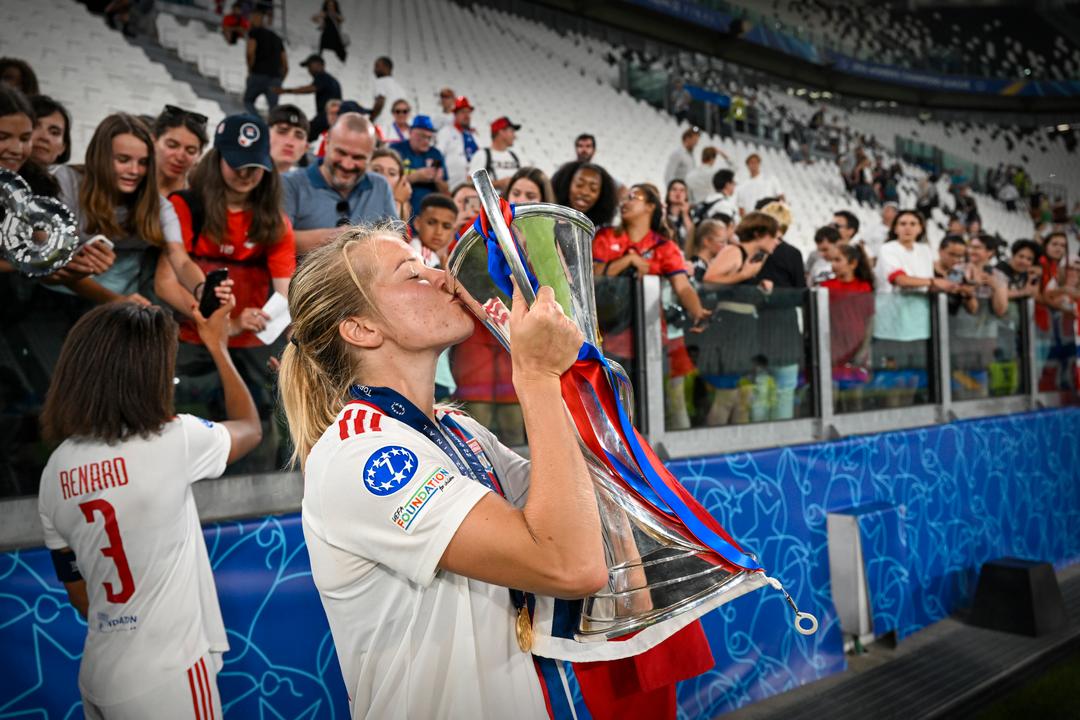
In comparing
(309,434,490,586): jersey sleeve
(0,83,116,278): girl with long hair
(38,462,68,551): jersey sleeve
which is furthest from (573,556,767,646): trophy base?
(0,83,116,278): girl with long hair

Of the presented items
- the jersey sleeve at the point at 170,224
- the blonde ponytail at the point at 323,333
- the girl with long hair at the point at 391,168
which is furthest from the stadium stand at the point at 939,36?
the blonde ponytail at the point at 323,333

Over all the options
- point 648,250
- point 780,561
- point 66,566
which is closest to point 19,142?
point 66,566

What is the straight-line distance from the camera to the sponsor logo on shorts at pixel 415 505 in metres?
1.19

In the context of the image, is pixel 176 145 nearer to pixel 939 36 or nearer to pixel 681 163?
pixel 681 163

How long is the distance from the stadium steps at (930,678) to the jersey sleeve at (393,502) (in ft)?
8.86

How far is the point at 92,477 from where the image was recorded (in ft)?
6.50

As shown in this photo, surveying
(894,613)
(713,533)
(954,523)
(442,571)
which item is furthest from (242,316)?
(954,523)

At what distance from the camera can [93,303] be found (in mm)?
2545

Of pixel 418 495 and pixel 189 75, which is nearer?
pixel 418 495

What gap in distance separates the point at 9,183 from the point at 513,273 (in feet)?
6.20

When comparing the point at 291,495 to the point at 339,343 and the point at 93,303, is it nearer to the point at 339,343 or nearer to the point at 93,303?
the point at 93,303

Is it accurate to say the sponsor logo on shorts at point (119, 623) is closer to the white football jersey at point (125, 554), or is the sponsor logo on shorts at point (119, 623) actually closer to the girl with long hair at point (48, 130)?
the white football jersey at point (125, 554)

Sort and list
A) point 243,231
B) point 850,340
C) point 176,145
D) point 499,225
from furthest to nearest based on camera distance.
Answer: point 850,340 → point 176,145 → point 243,231 → point 499,225

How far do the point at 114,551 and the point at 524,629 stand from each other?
3.83 ft
